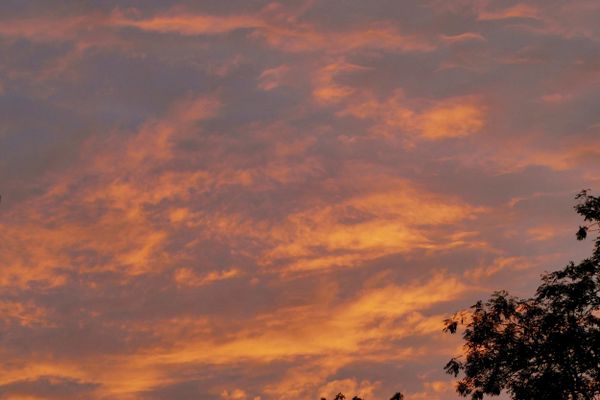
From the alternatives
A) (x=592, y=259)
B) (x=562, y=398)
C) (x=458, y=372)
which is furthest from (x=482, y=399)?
(x=592, y=259)

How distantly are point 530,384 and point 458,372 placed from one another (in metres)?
4.57

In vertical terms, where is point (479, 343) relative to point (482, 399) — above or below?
above

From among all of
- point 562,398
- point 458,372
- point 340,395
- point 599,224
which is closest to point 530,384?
point 562,398

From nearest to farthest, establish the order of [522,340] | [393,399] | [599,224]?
[599,224] < [522,340] < [393,399]

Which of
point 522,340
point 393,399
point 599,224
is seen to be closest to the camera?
point 599,224

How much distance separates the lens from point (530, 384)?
39.7 meters

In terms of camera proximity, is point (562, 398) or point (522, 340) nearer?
point (562, 398)

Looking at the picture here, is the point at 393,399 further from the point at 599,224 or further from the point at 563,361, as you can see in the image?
the point at 599,224

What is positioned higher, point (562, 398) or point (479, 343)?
point (479, 343)

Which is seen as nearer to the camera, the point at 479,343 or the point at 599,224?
the point at 599,224

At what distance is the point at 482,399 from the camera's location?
42.6m

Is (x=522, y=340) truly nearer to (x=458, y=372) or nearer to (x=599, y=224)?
(x=458, y=372)

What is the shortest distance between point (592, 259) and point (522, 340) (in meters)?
6.09

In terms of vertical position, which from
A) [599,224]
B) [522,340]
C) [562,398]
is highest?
[599,224]
